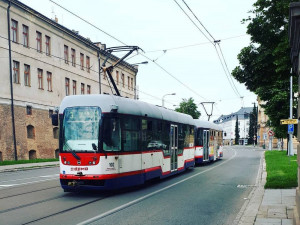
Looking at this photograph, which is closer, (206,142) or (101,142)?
(101,142)

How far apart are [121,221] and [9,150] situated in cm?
2211

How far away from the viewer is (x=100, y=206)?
8945 millimetres

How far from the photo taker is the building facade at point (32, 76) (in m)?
A: 27.4

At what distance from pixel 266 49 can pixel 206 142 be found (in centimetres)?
1146

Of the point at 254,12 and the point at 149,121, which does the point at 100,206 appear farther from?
the point at 254,12

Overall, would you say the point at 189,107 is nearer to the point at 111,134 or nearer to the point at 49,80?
the point at 49,80

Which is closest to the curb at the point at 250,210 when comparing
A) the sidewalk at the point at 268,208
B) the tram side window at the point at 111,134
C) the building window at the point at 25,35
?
the sidewalk at the point at 268,208

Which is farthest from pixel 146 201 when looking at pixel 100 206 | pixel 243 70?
pixel 243 70

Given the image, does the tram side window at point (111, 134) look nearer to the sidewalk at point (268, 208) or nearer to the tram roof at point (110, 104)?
the tram roof at point (110, 104)

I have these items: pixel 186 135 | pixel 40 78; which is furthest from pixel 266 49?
pixel 40 78

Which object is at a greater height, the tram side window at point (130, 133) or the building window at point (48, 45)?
the building window at point (48, 45)

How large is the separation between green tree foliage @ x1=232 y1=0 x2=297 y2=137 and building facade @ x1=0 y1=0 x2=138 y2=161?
12.9m

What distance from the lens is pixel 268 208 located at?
844 centimetres

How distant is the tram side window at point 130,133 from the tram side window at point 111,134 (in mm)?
275
